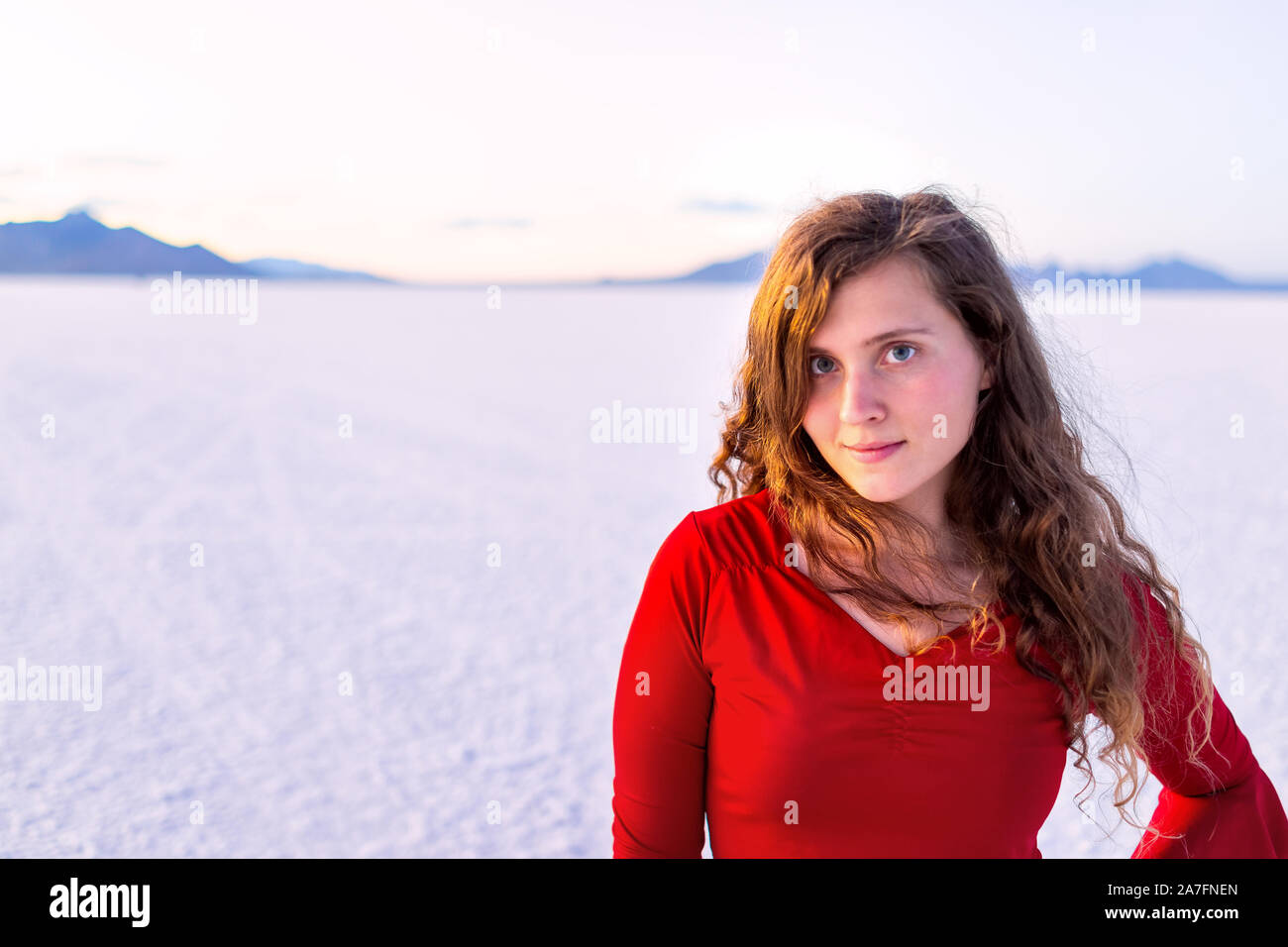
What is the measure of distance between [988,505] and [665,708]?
56cm

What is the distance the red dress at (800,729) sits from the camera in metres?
1.21

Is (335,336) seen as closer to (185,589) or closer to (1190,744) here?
(185,589)

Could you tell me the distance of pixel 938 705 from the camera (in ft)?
4.03

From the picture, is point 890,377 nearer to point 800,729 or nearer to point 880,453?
point 880,453

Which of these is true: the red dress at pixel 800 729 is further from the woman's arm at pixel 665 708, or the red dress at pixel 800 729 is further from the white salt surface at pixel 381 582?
the white salt surface at pixel 381 582

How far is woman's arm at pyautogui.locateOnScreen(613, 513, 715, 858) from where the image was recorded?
4.03ft

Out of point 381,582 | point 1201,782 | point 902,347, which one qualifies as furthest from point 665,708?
point 381,582

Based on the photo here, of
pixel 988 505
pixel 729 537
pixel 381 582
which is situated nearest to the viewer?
pixel 729 537

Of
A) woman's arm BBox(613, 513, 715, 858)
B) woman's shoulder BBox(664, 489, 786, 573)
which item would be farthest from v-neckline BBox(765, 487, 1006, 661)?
woman's arm BBox(613, 513, 715, 858)

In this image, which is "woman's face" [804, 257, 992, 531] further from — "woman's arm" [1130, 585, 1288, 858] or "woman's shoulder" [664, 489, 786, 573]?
"woman's arm" [1130, 585, 1288, 858]

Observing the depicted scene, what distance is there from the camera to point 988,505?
56.6 inches

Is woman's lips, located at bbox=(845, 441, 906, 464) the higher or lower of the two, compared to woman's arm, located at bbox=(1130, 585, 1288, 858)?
higher
